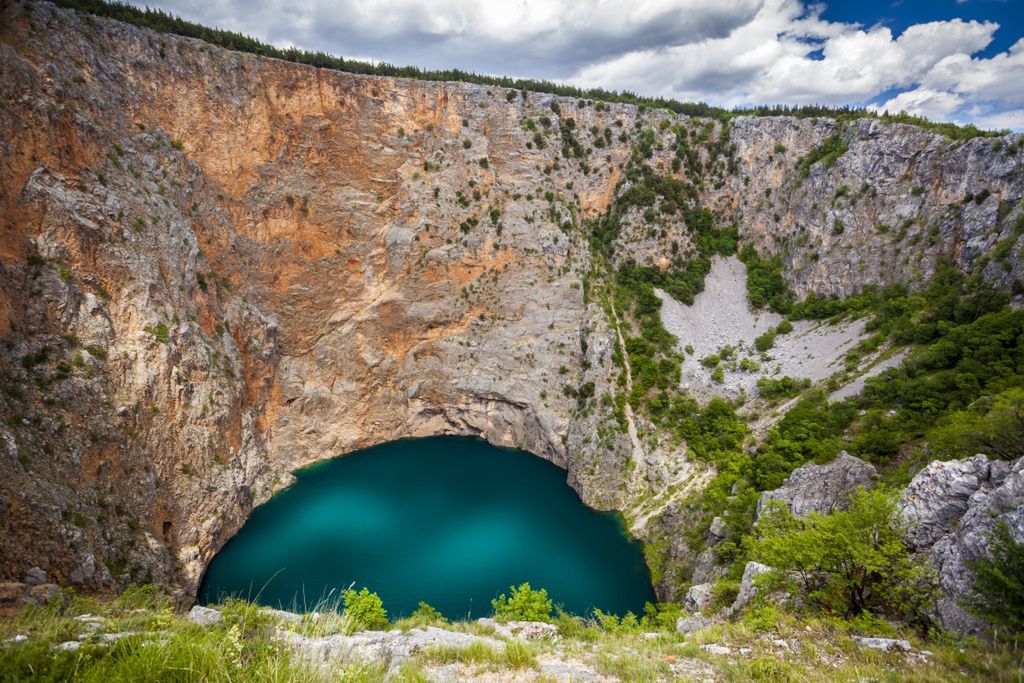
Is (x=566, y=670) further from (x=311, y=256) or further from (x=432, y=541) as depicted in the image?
(x=311, y=256)

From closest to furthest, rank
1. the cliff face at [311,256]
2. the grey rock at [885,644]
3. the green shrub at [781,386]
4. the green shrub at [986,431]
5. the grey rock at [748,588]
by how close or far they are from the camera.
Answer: the grey rock at [885,644] < the green shrub at [986,431] < the grey rock at [748,588] < the cliff face at [311,256] < the green shrub at [781,386]

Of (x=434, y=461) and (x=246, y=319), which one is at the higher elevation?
(x=246, y=319)

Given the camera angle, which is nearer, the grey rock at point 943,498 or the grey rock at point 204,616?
the grey rock at point 204,616

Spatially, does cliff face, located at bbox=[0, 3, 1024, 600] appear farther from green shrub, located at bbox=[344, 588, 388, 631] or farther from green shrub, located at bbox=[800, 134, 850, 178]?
green shrub, located at bbox=[344, 588, 388, 631]

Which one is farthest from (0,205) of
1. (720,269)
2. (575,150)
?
(720,269)

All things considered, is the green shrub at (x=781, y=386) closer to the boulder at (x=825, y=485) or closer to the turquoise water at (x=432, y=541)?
the boulder at (x=825, y=485)

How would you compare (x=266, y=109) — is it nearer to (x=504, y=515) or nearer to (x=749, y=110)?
(x=504, y=515)

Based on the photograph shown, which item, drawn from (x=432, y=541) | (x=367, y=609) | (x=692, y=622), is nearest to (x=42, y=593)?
(x=367, y=609)

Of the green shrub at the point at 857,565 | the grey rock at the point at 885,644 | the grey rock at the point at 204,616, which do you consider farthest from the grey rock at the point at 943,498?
the grey rock at the point at 204,616
